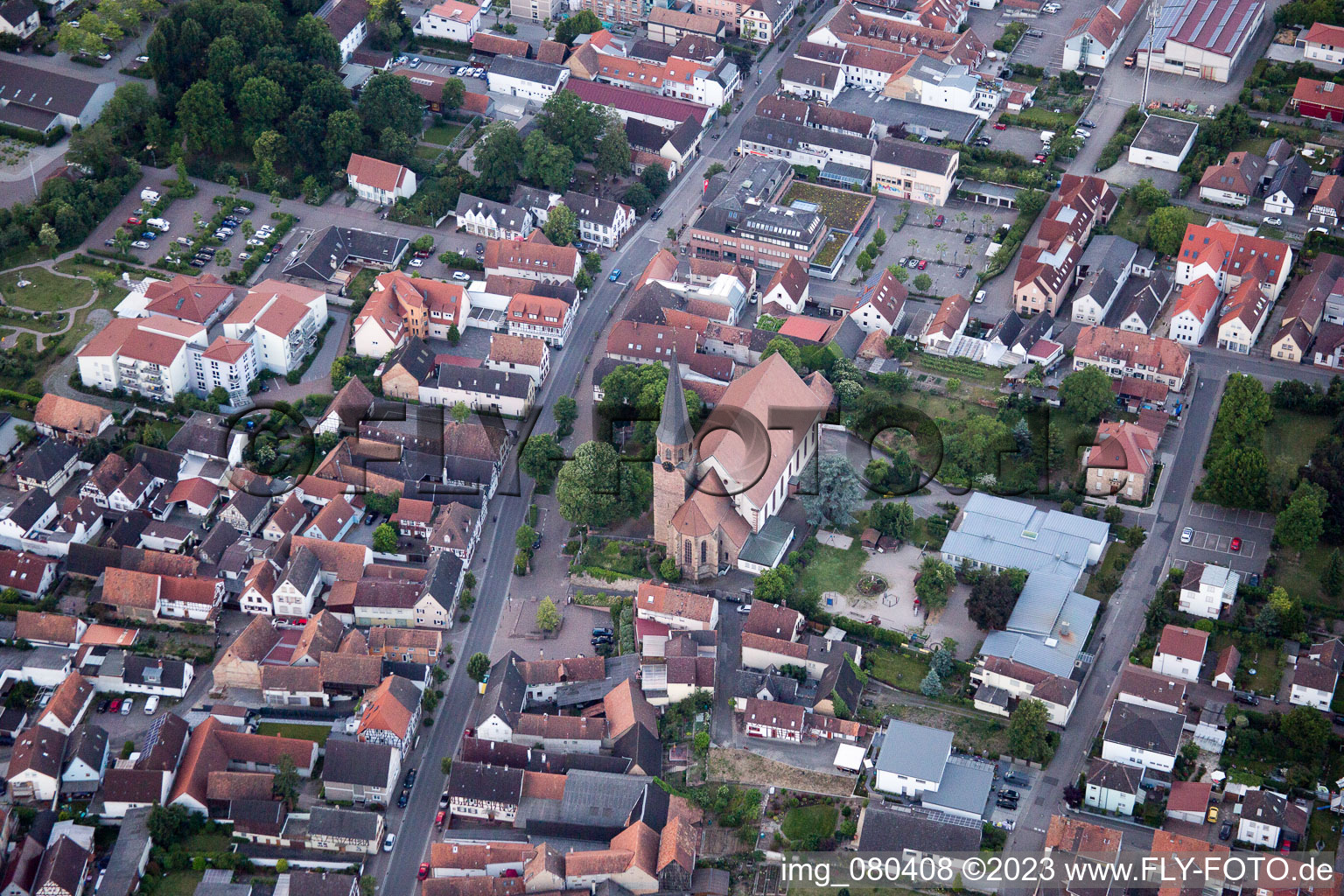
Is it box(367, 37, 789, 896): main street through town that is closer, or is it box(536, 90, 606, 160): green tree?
box(367, 37, 789, 896): main street through town

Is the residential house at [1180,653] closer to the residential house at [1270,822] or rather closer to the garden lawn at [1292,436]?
the residential house at [1270,822]

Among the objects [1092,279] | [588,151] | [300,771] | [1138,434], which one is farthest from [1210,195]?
[300,771]

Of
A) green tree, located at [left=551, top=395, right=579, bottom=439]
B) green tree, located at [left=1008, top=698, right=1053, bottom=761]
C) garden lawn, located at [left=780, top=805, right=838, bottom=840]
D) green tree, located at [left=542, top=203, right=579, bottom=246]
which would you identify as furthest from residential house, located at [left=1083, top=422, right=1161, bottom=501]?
green tree, located at [left=542, top=203, right=579, bottom=246]

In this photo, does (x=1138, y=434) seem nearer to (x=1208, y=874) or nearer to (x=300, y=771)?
(x=1208, y=874)

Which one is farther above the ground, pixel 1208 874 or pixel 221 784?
pixel 1208 874

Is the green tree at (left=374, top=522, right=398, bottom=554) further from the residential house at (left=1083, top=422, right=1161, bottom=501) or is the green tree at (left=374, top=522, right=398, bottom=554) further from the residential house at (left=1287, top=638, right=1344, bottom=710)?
the residential house at (left=1287, top=638, right=1344, bottom=710)

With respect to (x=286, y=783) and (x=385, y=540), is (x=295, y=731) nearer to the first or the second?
(x=286, y=783)
